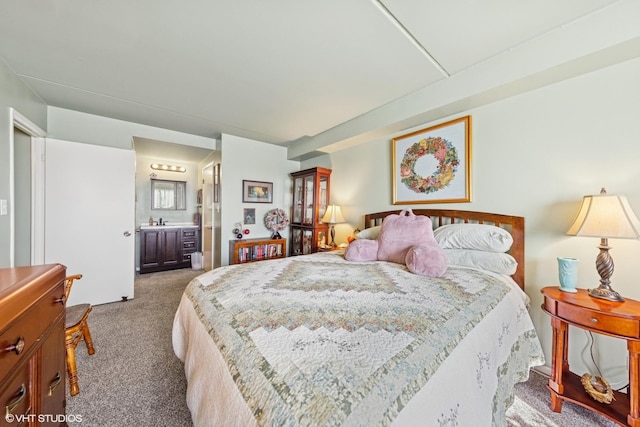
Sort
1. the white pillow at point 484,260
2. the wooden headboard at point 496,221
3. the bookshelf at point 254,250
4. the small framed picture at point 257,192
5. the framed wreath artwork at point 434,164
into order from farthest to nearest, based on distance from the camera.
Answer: the small framed picture at point 257,192 → the bookshelf at point 254,250 → the framed wreath artwork at point 434,164 → the wooden headboard at point 496,221 → the white pillow at point 484,260

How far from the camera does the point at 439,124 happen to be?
2473mm

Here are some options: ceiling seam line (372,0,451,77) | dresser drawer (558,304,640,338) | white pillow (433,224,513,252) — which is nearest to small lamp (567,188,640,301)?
dresser drawer (558,304,640,338)

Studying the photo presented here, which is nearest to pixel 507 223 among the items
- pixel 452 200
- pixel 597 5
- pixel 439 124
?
pixel 452 200

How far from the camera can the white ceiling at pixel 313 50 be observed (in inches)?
57.2

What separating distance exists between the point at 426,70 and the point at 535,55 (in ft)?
2.36

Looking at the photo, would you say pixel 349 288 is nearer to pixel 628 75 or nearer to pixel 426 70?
pixel 426 70

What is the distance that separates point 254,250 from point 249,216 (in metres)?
0.63

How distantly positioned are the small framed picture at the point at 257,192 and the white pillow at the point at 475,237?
2.93m

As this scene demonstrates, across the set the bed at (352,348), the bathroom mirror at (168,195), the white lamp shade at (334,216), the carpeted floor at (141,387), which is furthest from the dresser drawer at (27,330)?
the bathroom mirror at (168,195)

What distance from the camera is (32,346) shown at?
82cm

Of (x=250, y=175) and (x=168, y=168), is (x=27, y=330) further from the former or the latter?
(x=168, y=168)

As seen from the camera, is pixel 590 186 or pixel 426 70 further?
pixel 426 70

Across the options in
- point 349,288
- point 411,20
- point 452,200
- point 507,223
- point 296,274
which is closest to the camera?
point 349,288

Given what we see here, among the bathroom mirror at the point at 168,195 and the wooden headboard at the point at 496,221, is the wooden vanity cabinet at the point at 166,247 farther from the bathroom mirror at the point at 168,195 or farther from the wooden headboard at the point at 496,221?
the wooden headboard at the point at 496,221
